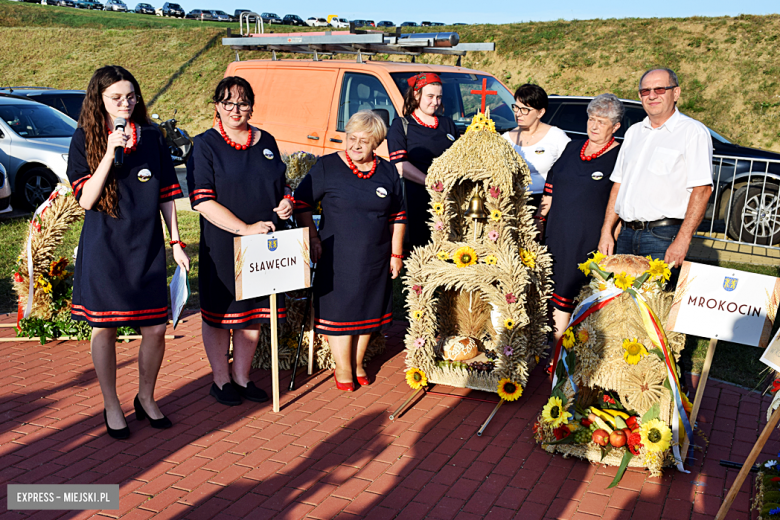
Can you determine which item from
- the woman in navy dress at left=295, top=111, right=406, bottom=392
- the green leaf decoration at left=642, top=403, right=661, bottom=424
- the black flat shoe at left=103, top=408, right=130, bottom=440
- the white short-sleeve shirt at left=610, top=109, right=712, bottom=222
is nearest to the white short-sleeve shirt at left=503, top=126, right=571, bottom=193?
the white short-sleeve shirt at left=610, top=109, right=712, bottom=222

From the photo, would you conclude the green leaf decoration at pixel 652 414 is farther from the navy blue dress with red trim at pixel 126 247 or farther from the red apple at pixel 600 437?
the navy blue dress with red trim at pixel 126 247

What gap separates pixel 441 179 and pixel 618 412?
188 cm

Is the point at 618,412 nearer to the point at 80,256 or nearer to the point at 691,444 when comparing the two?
the point at 691,444

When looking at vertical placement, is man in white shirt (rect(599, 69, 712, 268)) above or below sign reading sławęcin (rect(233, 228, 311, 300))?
above

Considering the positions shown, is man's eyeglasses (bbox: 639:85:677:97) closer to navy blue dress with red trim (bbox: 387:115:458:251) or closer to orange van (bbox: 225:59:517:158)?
navy blue dress with red trim (bbox: 387:115:458:251)

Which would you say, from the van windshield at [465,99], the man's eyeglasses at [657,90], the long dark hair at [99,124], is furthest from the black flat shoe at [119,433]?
the van windshield at [465,99]

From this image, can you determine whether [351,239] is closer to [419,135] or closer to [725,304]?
[419,135]

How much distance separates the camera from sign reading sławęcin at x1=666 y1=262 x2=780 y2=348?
10.6 feet

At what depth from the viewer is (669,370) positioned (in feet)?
11.4

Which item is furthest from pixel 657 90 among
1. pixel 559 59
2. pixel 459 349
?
pixel 559 59

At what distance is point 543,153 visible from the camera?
4.93 meters

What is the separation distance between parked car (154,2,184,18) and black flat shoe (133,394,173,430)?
161 ft

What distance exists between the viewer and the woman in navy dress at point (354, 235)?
4.21 metres

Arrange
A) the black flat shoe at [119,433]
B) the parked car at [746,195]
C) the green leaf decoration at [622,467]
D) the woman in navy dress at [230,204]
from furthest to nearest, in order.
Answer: the parked car at [746,195] < the woman in navy dress at [230,204] < the black flat shoe at [119,433] < the green leaf decoration at [622,467]
